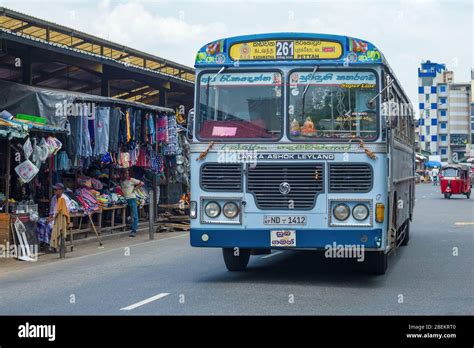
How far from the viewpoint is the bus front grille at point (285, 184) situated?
1020 centimetres

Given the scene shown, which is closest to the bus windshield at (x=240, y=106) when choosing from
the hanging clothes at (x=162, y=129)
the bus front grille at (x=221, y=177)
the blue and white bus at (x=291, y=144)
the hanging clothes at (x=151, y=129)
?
the blue and white bus at (x=291, y=144)

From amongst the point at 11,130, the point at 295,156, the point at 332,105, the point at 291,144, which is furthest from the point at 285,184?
the point at 11,130

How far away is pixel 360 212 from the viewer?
397 inches

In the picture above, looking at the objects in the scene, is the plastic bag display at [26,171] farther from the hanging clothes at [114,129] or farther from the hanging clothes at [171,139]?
the hanging clothes at [171,139]

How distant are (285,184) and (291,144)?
1.83ft

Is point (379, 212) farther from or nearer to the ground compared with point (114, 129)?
nearer to the ground

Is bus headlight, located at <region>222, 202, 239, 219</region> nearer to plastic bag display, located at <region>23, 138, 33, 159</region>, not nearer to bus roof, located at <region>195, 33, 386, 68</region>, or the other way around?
bus roof, located at <region>195, 33, 386, 68</region>

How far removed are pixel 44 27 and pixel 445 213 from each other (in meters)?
17.9

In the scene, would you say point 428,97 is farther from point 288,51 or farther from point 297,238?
point 297,238

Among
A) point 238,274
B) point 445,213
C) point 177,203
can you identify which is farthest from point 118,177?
point 445,213

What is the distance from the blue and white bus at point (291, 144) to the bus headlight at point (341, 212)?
14 millimetres

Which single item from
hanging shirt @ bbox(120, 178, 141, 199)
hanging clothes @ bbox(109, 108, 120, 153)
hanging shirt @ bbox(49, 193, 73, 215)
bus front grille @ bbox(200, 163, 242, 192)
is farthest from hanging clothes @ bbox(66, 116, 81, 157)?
bus front grille @ bbox(200, 163, 242, 192)

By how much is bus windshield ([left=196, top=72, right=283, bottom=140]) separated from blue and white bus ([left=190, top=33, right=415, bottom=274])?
0.01 m

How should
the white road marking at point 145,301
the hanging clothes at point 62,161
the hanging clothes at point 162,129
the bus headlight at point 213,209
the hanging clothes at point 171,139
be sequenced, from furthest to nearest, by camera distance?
the hanging clothes at point 171,139
the hanging clothes at point 162,129
the hanging clothes at point 62,161
the bus headlight at point 213,209
the white road marking at point 145,301
